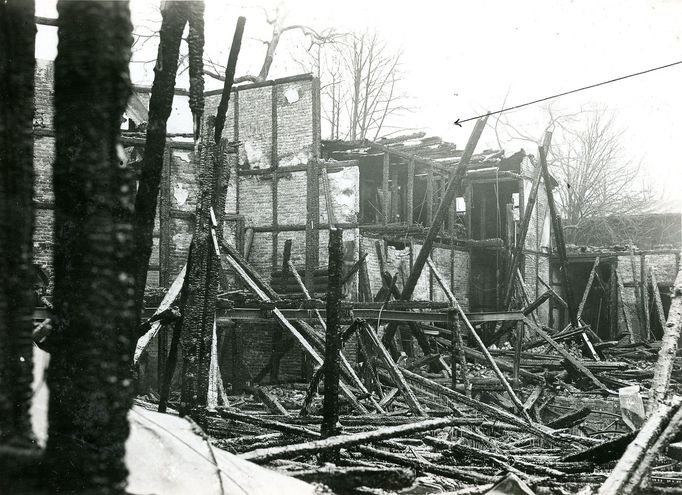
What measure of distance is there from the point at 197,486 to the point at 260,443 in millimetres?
2312

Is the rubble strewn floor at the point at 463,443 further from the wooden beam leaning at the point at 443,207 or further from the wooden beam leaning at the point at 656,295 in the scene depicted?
the wooden beam leaning at the point at 656,295

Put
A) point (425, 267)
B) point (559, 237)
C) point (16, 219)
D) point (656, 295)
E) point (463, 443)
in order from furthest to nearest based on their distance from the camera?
point (656, 295)
point (425, 267)
point (559, 237)
point (463, 443)
point (16, 219)

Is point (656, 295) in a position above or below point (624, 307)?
above

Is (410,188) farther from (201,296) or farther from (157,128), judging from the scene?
(157,128)

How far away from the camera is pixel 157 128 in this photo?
12.2 feet

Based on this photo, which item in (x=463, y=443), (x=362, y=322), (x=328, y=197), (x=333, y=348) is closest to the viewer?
(x=333, y=348)

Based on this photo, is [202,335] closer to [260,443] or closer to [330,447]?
[260,443]

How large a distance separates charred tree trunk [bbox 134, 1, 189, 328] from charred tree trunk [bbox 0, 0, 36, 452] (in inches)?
48.5

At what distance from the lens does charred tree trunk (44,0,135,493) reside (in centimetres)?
207

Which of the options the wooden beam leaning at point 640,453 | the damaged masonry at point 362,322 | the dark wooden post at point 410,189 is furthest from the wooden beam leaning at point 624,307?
the wooden beam leaning at point 640,453

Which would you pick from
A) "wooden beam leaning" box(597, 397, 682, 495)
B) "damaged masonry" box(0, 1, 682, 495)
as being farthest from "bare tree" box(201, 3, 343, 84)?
"wooden beam leaning" box(597, 397, 682, 495)

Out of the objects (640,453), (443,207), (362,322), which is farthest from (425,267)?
(640,453)

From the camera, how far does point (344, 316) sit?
30.5 ft

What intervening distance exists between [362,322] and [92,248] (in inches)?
231
